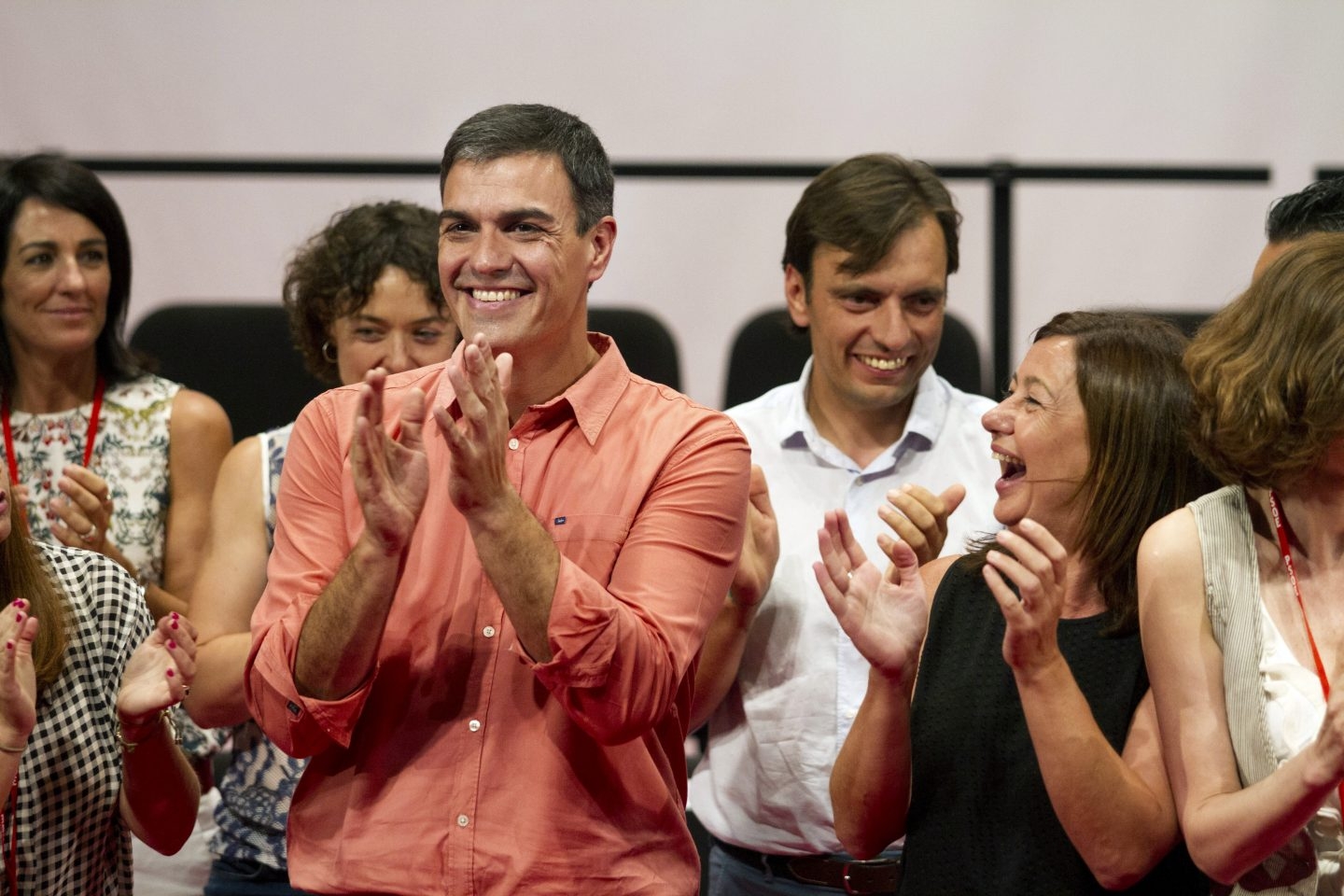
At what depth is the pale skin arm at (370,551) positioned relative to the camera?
1578 mm

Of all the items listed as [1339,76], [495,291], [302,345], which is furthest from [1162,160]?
[495,291]

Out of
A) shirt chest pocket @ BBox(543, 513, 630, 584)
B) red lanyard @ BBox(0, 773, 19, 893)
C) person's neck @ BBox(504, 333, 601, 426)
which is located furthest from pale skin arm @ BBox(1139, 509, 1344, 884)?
red lanyard @ BBox(0, 773, 19, 893)

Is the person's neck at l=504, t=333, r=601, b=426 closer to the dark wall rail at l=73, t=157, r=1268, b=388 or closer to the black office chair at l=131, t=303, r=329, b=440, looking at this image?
the black office chair at l=131, t=303, r=329, b=440

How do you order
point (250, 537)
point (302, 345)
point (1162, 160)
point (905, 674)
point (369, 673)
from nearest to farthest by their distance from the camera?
point (369, 673), point (905, 674), point (250, 537), point (302, 345), point (1162, 160)

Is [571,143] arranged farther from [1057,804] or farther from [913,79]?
[913,79]

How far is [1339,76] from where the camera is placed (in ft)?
12.7

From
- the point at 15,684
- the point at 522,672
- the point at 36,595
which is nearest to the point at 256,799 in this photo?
the point at 36,595

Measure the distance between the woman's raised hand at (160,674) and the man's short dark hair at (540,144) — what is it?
64 cm

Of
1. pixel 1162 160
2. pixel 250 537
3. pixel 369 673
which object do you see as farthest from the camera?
pixel 1162 160

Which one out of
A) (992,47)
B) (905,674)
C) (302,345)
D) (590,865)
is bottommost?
(590,865)

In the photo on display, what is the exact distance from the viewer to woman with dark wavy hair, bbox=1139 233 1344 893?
1635 mm

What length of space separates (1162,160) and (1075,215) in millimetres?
249

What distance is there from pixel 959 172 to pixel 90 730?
2616 millimetres

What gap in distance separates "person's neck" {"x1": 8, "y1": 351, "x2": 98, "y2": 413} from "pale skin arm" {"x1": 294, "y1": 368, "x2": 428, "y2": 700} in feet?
4.35
